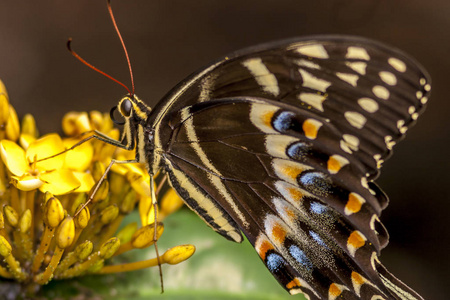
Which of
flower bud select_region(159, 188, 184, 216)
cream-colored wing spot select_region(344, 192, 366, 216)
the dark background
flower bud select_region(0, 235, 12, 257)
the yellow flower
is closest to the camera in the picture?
flower bud select_region(0, 235, 12, 257)

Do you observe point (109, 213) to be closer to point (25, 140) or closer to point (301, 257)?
point (25, 140)

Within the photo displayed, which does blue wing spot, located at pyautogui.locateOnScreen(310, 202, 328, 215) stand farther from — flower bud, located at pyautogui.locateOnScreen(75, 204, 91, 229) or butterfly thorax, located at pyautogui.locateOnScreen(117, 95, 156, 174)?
flower bud, located at pyautogui.locateOnScreen(75, 204, 91, 229)

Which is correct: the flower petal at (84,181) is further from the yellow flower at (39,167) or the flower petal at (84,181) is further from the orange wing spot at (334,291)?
the orange wing spot at (334,291)

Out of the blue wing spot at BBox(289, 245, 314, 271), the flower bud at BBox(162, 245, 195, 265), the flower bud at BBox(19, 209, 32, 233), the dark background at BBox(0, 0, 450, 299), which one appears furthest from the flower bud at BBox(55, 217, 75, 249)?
the dark background at BBox(0, 0, 450, 299)

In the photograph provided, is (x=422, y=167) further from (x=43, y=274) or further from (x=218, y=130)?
(x=43, y=274)

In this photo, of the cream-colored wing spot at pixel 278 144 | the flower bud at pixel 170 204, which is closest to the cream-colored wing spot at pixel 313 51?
the cream-colored wing spot at pixel 278 144
